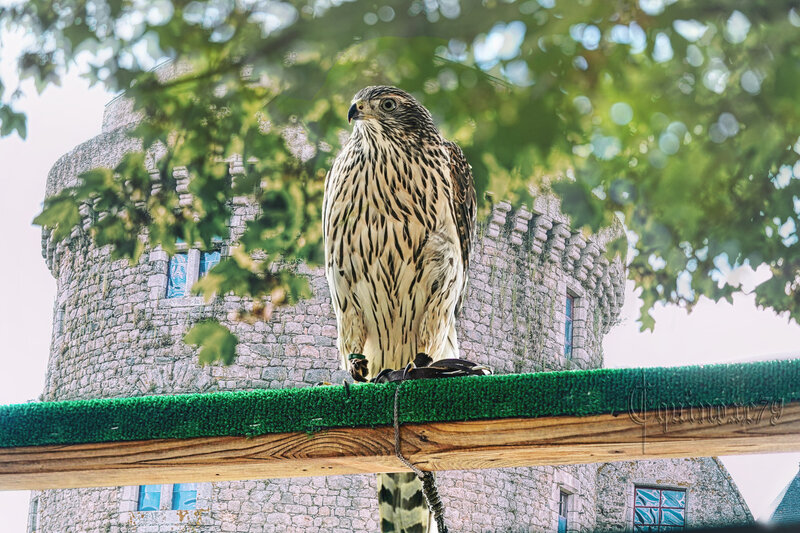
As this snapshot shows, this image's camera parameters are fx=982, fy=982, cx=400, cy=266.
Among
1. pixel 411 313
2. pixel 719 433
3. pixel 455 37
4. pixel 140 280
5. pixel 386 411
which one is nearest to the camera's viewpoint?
pixel 719 433

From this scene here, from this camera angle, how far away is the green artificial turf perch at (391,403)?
1736mm

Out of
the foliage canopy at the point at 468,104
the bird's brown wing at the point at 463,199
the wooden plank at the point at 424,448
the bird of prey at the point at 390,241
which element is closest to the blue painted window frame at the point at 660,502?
the foliage canopy at the point at 468,104

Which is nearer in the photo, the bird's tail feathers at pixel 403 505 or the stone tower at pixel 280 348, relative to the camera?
the bird's tail feathers at pixel 403 505

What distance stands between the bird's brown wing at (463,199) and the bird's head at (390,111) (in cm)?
13

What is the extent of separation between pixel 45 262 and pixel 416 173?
13837mm

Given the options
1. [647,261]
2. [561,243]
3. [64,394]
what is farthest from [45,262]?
[647,261]

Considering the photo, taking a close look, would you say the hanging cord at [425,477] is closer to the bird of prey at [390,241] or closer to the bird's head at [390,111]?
the bird of prey at [390,241]

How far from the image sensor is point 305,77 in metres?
3.87

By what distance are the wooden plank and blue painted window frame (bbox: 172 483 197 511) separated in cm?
1044

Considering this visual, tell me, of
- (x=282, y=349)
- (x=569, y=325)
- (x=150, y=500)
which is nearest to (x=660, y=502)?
(x=569, y=325)

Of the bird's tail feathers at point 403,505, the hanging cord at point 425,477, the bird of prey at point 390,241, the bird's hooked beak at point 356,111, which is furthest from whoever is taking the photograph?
the bird's hooked beak at point 356,111

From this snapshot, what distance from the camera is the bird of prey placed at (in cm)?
294

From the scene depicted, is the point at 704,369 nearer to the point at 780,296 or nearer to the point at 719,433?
the point at 719,433

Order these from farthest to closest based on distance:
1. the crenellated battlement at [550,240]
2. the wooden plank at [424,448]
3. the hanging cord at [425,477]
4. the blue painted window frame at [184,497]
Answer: the crenellated battlement at [550,240]
the blue painted window frame at [184,497]
the hanging cord at [425,477]
the wooden plank at [424,448]
